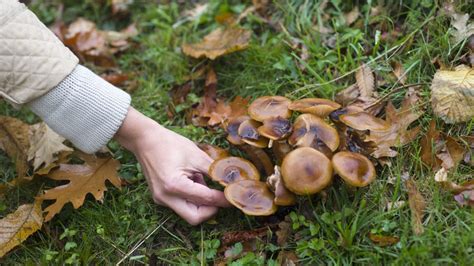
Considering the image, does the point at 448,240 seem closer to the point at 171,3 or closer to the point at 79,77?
the point at 79,77

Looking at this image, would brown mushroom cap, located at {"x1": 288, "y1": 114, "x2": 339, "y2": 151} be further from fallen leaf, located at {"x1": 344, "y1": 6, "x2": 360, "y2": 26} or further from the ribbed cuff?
fallen leaf, located at {"x1": 344, "y1": 6, "x2": 360, "y2": 26}

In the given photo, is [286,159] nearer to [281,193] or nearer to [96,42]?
[281,193]

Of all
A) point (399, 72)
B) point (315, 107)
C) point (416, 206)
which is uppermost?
point (315, 107)

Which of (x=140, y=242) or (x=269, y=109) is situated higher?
(x=269, y=109)

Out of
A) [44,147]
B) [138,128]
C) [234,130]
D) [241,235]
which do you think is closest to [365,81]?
[234,130]

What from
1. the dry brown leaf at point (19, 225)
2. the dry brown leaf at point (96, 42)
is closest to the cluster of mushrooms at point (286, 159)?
the dry brown leaf at point (19, 225)

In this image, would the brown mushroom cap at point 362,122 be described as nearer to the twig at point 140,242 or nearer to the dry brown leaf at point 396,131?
Result: the dry brown leaf at point 396,131
